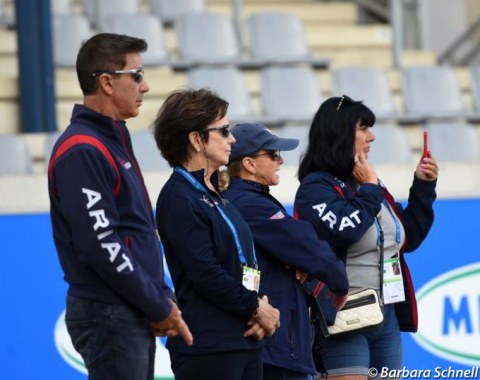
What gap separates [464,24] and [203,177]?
9.44 meters

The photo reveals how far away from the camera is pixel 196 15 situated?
10531mm

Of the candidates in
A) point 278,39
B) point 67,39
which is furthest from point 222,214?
point 278,39

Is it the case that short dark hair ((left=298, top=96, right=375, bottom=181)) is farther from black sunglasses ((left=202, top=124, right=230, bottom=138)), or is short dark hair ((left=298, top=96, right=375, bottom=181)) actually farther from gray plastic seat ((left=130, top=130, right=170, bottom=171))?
gray plastic seat ((left=130, top=130, right=170, bottom=171))

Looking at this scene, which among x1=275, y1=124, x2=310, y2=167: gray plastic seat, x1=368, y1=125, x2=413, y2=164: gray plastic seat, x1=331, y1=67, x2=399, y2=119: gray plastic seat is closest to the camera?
x1=275, y1=124, x2=310, y2=167: gray plastic seat

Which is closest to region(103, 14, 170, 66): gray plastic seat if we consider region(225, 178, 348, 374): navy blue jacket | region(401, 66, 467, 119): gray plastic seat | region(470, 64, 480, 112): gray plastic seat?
region(401, 66, 467, 119): gray plastic seat

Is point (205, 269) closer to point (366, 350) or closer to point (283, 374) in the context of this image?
point (283, 374)

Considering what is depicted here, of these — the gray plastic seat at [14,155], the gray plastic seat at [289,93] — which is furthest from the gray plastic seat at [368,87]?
the gray plastic seat at [14,155]

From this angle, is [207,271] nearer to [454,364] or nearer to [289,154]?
[454,364]

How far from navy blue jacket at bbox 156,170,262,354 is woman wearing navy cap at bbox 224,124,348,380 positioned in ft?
0.81

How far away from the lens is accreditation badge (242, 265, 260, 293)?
402cm

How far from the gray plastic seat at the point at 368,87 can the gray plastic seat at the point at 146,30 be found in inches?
58.7

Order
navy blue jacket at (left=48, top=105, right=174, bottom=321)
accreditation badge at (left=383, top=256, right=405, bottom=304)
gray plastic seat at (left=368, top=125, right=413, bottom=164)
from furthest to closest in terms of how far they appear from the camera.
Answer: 1. gray plastic seat at (left=368, top=125, right=413, bottom=164)
2. accreditation badge at (left=383, top=256, right=405, bottom=304)
3. navy blue jacket at (left=48, top=105, right=174, bottom=321)

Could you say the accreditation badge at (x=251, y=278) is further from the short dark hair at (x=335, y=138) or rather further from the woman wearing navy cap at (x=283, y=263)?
the short dark hair at (x=335, y=138)

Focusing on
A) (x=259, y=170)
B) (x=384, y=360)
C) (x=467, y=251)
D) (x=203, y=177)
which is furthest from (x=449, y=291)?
(x=203, y=177)
